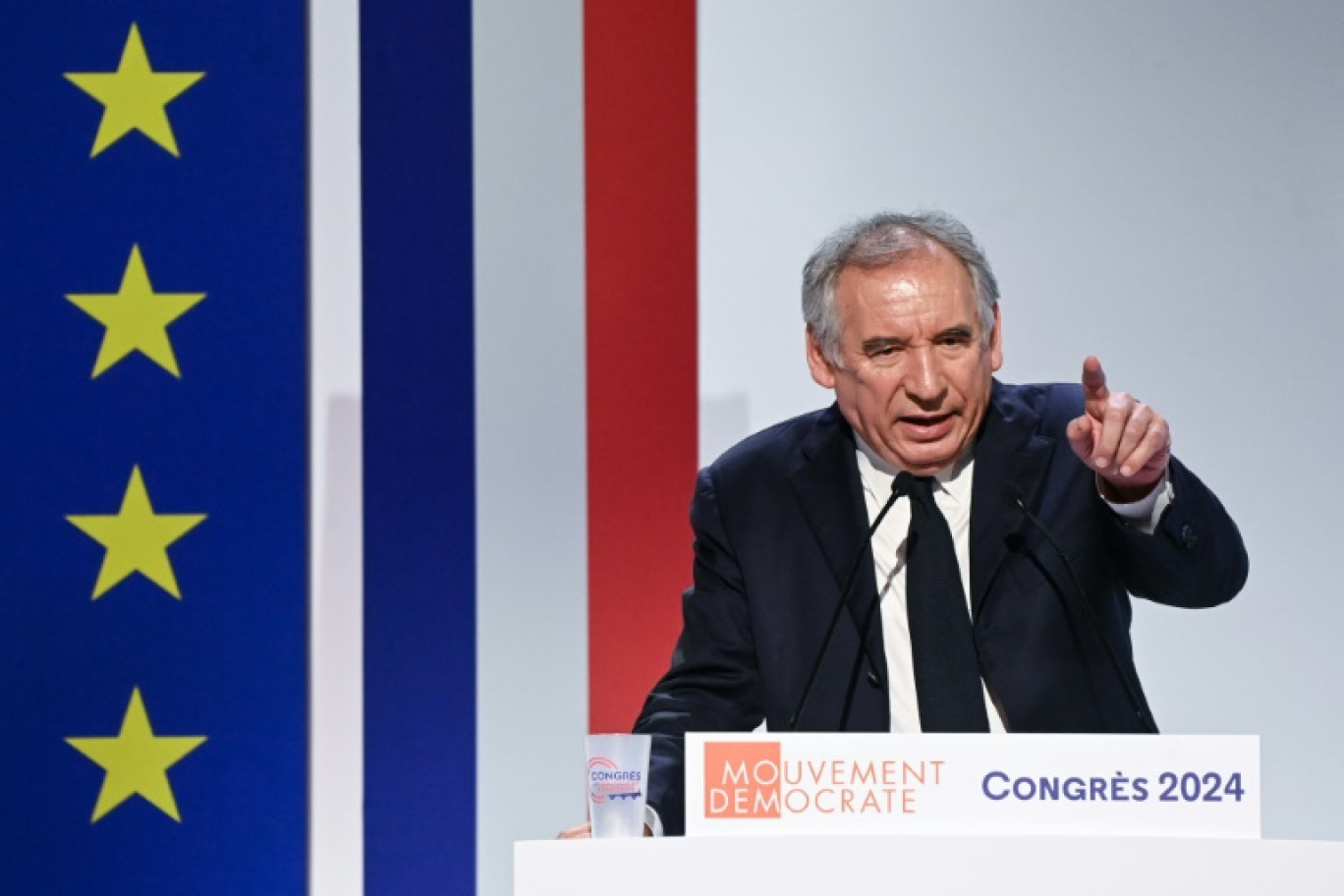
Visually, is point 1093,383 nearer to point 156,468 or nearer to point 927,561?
point 927,561

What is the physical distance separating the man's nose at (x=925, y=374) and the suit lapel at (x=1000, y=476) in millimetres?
125

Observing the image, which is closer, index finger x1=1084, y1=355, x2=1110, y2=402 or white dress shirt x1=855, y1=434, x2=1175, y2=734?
index finger x1=1084, y1=355, x2=1110, y2=402

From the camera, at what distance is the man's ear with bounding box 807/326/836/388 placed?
207 centimetres

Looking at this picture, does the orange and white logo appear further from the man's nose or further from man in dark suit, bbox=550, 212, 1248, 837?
the man's nose

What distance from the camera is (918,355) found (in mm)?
1915

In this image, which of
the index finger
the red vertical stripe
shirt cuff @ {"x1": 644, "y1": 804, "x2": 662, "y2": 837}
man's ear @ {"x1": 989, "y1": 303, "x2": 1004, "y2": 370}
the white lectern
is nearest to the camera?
the white lectern

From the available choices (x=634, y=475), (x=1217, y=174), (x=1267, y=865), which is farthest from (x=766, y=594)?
(x=1217, y=174)

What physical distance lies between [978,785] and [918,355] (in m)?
0.75

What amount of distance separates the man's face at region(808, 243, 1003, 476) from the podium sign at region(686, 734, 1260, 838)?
70 centimetres

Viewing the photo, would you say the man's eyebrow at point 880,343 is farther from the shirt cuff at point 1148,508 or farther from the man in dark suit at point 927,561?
the shirt cuff at point 1148,508

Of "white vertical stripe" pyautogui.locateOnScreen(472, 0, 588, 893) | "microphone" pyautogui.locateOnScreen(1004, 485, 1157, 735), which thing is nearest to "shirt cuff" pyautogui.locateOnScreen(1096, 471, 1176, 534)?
"microphone" pyautogui.locateOnScreen(1004, 485, 1157, 735)

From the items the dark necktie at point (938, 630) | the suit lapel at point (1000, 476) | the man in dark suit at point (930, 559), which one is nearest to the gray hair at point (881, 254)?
the man in dark suit at point (930, 559)

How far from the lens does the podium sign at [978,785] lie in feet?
4.13

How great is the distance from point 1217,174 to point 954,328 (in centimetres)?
91
